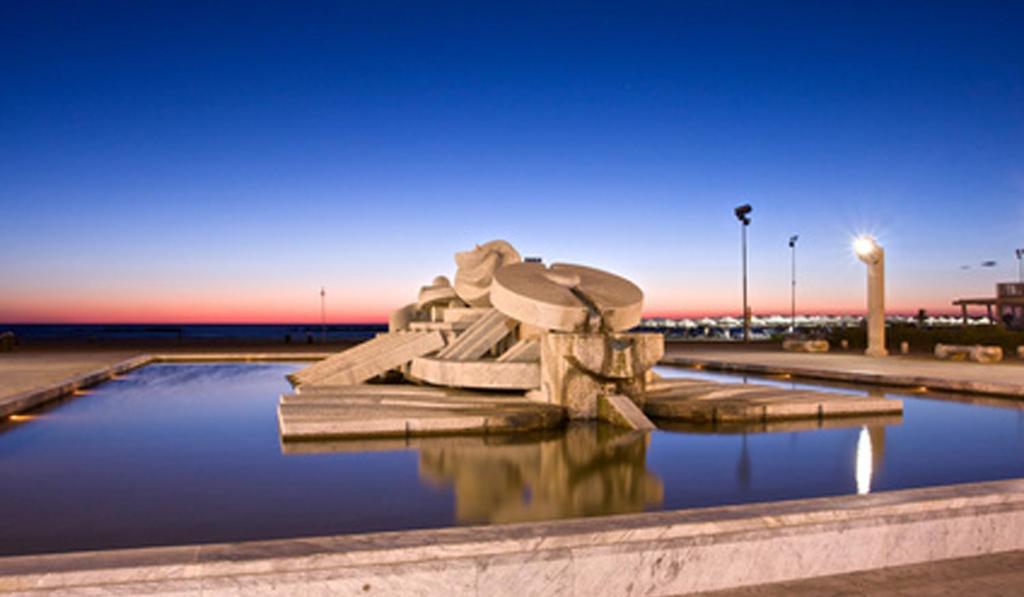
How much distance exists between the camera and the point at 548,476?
6418 mm

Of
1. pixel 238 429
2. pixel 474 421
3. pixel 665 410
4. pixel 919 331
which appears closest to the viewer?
pixel 474 421

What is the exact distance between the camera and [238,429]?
9000 millimetres

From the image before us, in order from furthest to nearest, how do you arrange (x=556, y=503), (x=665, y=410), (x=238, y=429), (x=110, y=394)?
(x=110, y=394)
(x=665, y=410)
(x=238, y=429)
(x=556, y=503)

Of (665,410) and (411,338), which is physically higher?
(411,338)

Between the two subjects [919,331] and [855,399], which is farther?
[919,331]

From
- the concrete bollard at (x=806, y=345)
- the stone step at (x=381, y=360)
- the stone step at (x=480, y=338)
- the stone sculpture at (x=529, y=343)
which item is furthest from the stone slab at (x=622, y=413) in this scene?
the concrete bollard at (x=806, y=345)

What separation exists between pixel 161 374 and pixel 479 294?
28.1 feet

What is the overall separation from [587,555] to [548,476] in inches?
116

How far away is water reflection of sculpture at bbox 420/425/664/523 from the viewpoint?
535cm

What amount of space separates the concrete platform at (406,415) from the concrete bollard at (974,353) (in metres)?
12.8

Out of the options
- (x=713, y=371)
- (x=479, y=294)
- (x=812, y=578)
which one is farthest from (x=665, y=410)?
(x=713, y=371)

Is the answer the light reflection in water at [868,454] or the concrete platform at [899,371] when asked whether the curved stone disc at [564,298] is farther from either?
the concrete platform at [899,371]

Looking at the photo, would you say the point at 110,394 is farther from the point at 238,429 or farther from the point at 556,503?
the point at 556,503

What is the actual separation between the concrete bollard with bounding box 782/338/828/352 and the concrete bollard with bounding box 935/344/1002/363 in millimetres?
3749
